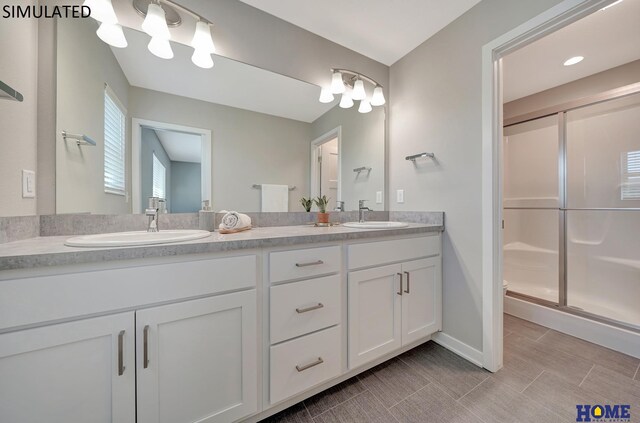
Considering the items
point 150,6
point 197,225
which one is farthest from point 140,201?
point 150,6

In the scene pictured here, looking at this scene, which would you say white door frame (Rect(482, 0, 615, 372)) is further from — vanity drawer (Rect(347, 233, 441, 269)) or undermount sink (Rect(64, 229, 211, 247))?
undermount sink (Rect(64, 229, 211, 247))

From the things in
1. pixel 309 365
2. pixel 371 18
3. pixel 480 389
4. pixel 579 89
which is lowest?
pixel 480 389

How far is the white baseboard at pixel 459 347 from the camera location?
1.50m

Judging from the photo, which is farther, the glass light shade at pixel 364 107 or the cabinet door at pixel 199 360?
the glass light shade at pixel 364 107

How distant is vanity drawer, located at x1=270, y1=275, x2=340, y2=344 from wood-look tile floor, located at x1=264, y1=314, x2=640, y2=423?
0.42 meters

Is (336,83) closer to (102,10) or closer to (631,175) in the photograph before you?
(102,10)

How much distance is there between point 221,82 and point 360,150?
45.4 inches

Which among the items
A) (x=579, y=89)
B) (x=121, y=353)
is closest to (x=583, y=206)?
(x=579, y=89)

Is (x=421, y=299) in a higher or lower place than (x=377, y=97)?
lower

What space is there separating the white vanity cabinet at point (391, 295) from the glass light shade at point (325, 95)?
116 centimetres

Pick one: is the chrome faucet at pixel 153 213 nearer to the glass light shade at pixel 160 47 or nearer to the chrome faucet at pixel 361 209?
the glass light shade at pixel 160 47

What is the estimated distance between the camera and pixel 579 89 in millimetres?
2221

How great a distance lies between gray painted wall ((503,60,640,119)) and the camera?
6.44 feet

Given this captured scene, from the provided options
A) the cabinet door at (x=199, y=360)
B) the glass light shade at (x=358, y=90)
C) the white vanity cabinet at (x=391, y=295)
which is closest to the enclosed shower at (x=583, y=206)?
the white vanity cabinet at (x=391, y=295)
